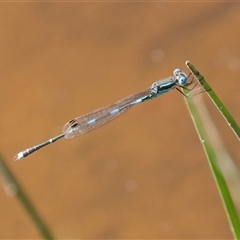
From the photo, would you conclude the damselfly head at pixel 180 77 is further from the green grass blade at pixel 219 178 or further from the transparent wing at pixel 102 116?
the green grass blade at pixel 219 178

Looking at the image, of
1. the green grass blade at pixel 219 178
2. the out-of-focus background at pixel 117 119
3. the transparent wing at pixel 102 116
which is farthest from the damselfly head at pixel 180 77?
the green grass blade at pixel 219 178

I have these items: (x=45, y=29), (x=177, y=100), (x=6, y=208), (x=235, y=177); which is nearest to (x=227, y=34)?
(x=177, y=100)

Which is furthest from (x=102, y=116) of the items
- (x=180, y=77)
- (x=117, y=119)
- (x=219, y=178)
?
(x=219, y=178)

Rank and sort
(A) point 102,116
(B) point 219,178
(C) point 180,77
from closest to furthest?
(B) point 219,178, (C) point 180,77, (A) point 102,116

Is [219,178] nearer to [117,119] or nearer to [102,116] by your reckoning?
[102,116]

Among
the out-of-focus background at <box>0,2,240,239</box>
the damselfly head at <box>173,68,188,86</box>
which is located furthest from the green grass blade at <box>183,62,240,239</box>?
the out-of-focus background at <box>0,2,240,239</box>

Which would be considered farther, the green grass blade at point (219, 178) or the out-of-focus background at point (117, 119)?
the out-of-focus background at point (117, 119)

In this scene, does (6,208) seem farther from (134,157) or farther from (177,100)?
(177,100)
